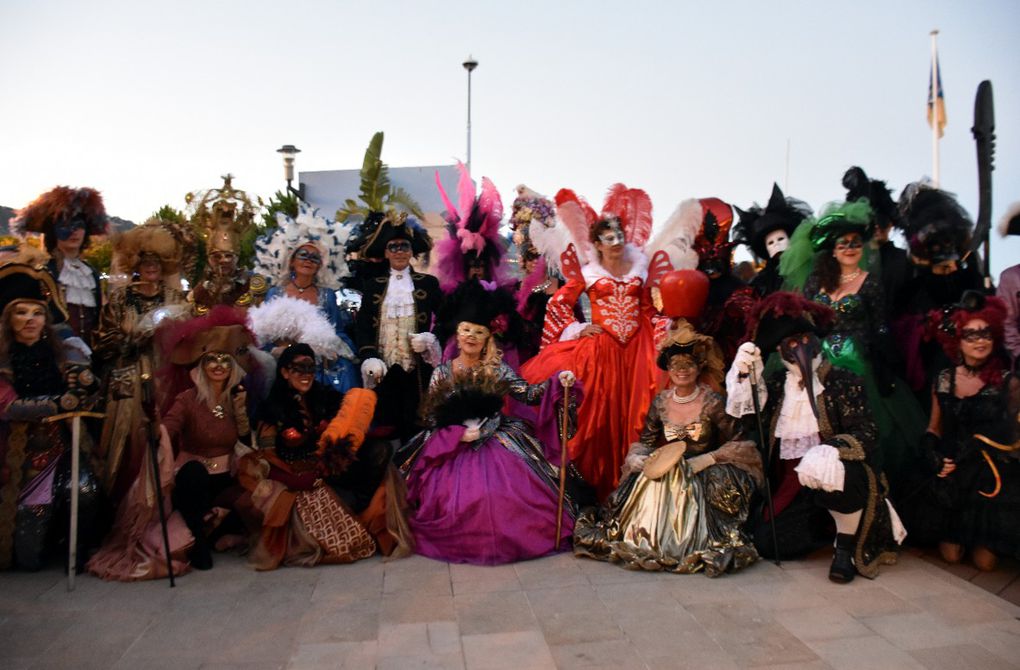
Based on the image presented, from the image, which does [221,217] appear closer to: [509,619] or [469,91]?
[509,619]

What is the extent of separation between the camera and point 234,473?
5.23m

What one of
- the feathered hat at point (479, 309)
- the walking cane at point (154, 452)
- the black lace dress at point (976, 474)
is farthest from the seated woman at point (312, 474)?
the black lace dress at point (976, 474)

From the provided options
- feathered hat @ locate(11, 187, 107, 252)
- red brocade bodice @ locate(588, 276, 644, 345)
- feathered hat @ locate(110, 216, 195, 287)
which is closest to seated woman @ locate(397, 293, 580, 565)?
red brocade bodice @ locate(588, 276, 644, 345)

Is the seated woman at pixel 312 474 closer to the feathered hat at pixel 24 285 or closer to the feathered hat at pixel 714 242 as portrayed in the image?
the feathered hat at pixel 24 285

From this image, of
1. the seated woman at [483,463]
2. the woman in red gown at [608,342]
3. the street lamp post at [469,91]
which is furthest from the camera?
the street lamp post at [469,91]

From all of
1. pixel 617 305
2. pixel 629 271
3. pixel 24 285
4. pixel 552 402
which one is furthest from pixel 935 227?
pixel 24 285

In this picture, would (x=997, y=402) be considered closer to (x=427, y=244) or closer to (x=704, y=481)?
(x=704, y=481)

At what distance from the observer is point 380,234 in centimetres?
642

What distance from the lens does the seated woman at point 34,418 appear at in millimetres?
4738

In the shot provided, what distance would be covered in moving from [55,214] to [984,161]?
23.0 ft

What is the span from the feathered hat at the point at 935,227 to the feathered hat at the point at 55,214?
6.18m

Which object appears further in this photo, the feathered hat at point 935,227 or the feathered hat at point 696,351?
the feathered hat at point 935,227

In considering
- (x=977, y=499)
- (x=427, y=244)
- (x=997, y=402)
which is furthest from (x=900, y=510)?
(x=427, y=244)

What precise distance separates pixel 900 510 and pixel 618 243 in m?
2.65
